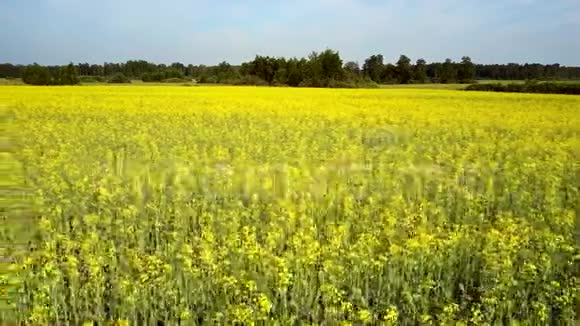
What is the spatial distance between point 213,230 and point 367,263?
2.73 metres

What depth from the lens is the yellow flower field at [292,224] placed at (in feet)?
21.7

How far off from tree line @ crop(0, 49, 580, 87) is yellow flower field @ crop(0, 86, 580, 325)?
3888cm

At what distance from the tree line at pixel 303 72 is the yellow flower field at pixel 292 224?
Result: 128 feet

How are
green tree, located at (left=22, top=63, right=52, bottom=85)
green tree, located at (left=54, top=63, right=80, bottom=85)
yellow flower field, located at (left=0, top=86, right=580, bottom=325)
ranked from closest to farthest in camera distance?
yellow flower field, located at (left=0, top=86, right=580, bottom=325) < green tree, located at (left=22, top=63, right=52, bottom=85) < green tree, located at (left=54, top=63, right=80, bottom=85)

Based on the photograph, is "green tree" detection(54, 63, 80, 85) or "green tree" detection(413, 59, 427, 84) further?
"green tree" detection(413, 59, 427, 84)

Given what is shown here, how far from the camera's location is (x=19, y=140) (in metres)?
17.2

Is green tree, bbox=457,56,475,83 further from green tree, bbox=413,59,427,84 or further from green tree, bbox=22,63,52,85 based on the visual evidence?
green tree, bbox=22,63,52,85

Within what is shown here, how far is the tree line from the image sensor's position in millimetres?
60062

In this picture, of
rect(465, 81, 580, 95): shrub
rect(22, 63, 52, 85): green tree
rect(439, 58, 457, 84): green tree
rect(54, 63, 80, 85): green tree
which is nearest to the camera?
rect(465, 81, 580, 95): shrub

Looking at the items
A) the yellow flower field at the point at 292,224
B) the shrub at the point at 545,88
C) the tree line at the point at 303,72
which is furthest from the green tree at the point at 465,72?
the yellow flower field at the point at 292,224

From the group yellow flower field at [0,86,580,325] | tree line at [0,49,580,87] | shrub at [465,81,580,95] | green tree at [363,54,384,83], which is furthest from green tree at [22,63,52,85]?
green tree at [363,54,384,83]

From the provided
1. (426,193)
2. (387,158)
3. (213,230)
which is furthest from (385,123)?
(213,230)

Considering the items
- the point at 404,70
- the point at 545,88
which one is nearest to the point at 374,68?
the point at 404,70

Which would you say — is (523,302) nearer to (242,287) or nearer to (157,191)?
(242,287)
